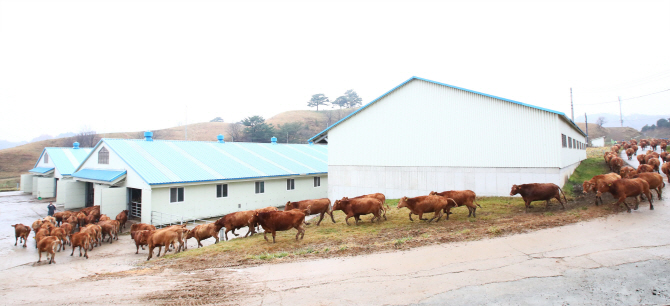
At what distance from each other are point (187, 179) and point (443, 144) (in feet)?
52.0

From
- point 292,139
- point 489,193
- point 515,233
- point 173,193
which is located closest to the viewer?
point 515,233

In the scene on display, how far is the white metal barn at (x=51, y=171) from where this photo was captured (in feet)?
114

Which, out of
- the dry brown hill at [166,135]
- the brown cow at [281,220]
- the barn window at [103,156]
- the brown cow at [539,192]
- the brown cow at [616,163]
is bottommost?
the brown cow at [281,220]

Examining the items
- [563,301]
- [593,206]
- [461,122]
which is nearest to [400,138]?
[461,122]

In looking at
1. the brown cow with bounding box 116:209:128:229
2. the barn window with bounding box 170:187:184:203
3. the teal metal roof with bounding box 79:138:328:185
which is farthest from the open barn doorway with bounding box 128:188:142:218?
the barn window with bounding box 170:187:184:203

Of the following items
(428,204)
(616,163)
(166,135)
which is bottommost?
(428,204)

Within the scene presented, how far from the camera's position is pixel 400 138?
2066cm

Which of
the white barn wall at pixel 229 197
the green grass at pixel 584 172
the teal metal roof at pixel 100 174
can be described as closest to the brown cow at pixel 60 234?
the white barn wall at pixel 229 197

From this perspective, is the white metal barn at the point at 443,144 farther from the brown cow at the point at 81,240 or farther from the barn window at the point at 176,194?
the brown cow at the point at 81,240

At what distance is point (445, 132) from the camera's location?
19.0 metres

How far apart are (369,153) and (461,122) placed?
6.17 meters

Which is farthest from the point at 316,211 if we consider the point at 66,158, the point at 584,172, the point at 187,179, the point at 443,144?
the point at 66,158

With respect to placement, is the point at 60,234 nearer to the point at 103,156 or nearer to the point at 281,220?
the point at 281,220

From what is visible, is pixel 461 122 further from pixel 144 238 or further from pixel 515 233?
pixel 144 238
